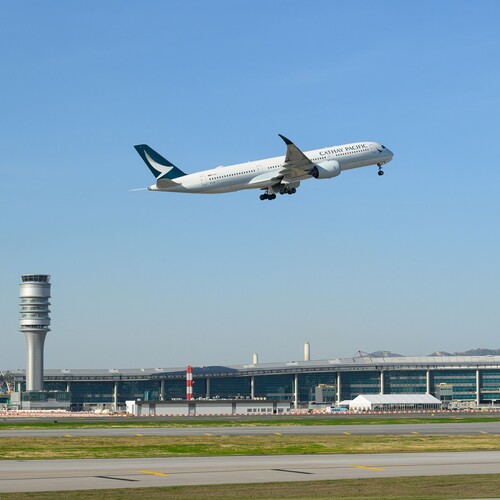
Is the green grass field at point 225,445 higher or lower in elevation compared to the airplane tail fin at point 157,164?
lower

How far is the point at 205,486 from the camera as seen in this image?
4088 centimetres

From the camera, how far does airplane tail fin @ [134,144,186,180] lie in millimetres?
109625

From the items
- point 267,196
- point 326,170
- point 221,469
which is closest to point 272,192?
point 267,196

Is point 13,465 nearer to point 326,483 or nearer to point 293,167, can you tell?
point 326,483

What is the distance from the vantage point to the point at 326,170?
109 meters

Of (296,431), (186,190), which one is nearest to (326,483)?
(296,431)

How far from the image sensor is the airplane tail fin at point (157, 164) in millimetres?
109625

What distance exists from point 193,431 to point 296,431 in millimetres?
8914

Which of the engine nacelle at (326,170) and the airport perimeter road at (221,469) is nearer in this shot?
the airport perimeter road at (221,469)

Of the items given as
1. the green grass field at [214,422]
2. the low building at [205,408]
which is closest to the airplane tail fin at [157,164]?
the green grass field at [214,422]

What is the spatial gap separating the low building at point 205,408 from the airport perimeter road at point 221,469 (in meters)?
104

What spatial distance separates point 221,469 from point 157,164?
222ft

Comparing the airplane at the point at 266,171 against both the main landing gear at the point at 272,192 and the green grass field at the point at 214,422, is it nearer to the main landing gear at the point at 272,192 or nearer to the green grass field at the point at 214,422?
the main landing gear at the point at 272,192

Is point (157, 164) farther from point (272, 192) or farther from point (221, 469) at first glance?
point (221, 469)
